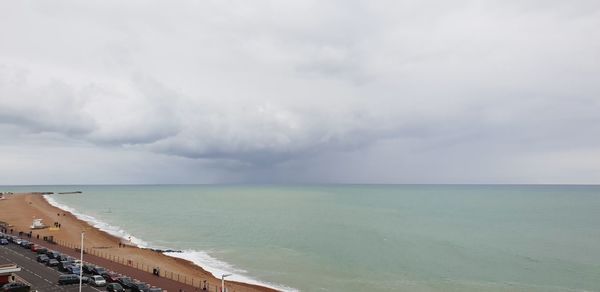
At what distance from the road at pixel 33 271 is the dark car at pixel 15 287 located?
1.25 meters

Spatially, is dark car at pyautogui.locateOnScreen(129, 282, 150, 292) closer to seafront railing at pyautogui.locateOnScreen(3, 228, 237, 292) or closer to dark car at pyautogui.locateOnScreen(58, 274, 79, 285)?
seafront railing at pyautogui.locateOnScreen(3, 228, 237, 292)

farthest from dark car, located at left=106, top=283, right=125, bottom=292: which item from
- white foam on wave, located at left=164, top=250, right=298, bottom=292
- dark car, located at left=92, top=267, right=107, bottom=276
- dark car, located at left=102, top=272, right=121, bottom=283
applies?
white foam on wave, located at left=164, top=250, right=298, bottom=292

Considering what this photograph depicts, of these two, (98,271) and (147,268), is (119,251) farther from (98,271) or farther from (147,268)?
(98,271)

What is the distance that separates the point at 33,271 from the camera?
1927 inches

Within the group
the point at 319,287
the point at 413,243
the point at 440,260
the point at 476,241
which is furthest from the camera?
the point at 476,241

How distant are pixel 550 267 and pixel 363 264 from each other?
1217 inches

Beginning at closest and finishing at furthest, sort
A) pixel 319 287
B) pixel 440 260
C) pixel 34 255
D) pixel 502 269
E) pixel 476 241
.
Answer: pixel 319 287 → pixel 34 255 → pixel 502 269 → pixel 440 260 → pixel 476 241

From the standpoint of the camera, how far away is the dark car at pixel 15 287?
128ft

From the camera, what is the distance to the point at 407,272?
202 ft

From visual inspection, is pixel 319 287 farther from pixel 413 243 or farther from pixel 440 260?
pixel 413 243

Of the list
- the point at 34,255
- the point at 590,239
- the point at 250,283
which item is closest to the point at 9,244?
the point at 34,255

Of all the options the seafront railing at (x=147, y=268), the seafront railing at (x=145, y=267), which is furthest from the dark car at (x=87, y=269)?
Answer: the seafront railing at (x=145, y=267)

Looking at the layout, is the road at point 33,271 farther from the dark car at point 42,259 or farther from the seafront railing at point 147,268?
the seafront railing at point 147,268

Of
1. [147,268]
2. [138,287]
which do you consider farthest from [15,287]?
[147,268]
